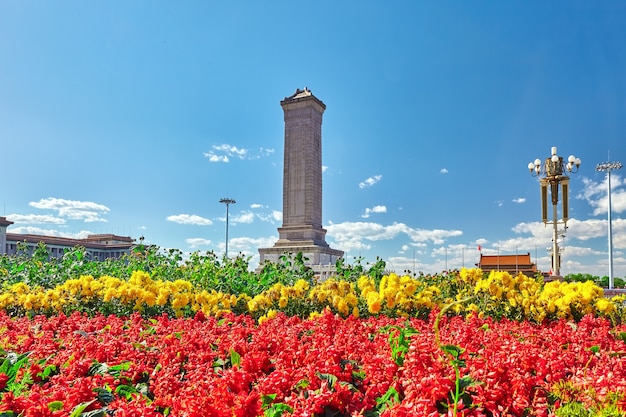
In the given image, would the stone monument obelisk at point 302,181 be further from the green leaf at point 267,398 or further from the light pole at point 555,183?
the green leaf at point 267,398

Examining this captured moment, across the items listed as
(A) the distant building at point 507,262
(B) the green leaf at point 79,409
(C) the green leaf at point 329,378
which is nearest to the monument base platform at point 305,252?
(A) the distant building at point 507,262

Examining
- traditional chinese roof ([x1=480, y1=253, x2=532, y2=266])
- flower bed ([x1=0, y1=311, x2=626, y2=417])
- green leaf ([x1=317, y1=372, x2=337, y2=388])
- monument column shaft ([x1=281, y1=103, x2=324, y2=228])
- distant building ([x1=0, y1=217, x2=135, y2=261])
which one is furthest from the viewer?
distant building ([x1=0, y1=217, x2=135, y2=261])

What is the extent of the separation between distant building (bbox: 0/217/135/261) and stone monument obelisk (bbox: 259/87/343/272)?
2363 cm

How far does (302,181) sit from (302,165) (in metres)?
0.73

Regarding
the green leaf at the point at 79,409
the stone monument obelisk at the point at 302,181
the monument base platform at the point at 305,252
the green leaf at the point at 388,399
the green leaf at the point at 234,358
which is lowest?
the green leaf at the point at 79,409

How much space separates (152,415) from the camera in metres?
1.60

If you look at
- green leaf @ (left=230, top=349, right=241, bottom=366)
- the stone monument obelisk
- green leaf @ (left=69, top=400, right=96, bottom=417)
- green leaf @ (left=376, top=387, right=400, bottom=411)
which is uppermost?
the stone monument obelisk

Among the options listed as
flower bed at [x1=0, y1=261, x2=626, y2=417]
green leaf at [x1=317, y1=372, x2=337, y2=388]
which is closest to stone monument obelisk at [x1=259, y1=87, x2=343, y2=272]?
flower bed at [x1=0, y1=261, x2=626, y2=417]

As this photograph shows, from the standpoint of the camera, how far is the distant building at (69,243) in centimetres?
4200

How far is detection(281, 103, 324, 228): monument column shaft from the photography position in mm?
21750

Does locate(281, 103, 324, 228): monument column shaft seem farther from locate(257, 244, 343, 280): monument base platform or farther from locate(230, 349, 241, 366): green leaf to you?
locate(230, 349, 241, 366): green leaf

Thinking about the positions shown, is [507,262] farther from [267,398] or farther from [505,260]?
[267,398]

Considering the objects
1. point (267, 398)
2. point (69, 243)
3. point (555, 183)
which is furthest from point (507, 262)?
point (69, 243)

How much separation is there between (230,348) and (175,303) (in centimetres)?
281
